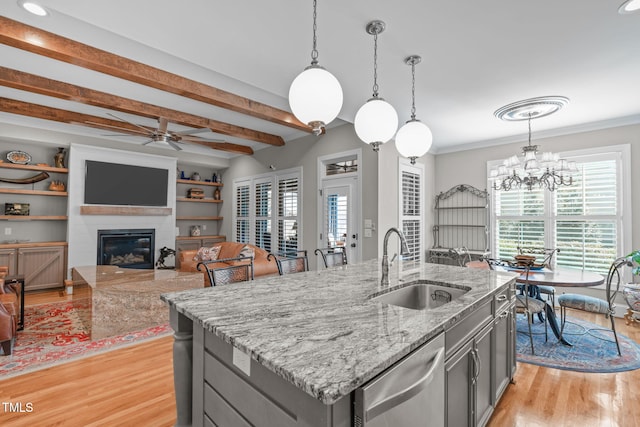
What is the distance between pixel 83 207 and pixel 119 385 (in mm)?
4566

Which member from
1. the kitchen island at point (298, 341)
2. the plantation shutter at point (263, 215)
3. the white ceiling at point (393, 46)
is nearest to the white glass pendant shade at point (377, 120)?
the white ceiling at point (393, 46)

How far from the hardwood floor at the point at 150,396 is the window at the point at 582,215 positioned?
217 centimetres

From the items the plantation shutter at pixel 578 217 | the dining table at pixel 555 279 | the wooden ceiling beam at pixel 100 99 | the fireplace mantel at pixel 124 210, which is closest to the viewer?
the dining table at pixel 555 279

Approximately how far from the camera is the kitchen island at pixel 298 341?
871mm

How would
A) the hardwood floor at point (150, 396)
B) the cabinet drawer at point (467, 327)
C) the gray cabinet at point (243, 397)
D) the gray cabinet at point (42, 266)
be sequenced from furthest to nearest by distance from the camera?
the gray cabinet at point (42, 266)
the hardwood floor at point (150, 396)
the cabinet drawer at point (467, 327)
the gray cabinet at point (243, 397)

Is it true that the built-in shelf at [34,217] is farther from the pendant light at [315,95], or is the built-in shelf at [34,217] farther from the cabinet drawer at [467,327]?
the cabinet drawer at [467,327]

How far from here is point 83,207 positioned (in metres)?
5.68

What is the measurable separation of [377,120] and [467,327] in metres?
1.25

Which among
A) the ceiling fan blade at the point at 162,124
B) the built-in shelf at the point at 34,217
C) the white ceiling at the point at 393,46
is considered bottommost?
the built-in shelf at the point at 34,217

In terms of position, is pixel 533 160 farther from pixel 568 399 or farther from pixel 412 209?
pixel 568 399

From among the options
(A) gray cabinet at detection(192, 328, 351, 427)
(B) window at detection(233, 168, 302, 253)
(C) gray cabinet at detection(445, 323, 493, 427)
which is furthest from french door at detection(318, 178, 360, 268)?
(A) gray cabinet at detection(192, 328, 351, 427)

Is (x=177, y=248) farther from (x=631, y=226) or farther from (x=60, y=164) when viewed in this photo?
(x=631, y=226)

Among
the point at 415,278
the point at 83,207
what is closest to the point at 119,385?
the point at 415,278

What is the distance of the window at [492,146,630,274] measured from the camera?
4164 millimetres
